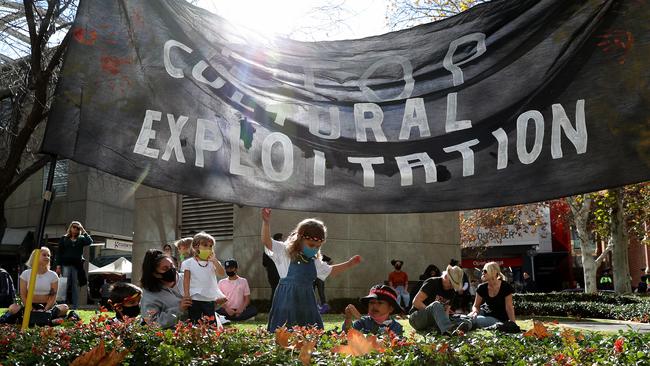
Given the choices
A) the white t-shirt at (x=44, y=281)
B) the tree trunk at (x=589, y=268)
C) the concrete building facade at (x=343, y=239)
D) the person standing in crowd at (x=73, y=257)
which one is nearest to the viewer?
the white t-shirt at (x=44, y=281)

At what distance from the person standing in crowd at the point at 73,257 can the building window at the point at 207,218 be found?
819 centimetres

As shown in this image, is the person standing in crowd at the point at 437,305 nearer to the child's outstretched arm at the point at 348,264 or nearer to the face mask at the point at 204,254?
the child's outstretched arm at the point at 348,264

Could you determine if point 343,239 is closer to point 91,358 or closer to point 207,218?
point 207,218

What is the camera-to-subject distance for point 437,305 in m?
9.35

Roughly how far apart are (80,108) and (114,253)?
124 feet

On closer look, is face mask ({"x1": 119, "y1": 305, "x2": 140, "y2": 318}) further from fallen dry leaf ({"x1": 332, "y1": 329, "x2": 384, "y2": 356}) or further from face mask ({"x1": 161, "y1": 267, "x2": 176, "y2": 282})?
fallen dry leaf ({"x1": 332, "y1": 329, "x2": 384, "y2": 356})

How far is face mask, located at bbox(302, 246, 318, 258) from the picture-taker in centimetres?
697

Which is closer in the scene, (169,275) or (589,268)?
(169,275)

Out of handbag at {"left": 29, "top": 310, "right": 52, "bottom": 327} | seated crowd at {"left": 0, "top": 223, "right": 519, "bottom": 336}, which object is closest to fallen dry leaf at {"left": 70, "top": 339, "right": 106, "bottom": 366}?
seated crowd at {"left": 0, "top": 223, "right": 519, "bottom": 336}

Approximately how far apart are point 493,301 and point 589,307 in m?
10.1

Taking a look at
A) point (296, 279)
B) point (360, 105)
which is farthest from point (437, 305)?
point (360, 105)

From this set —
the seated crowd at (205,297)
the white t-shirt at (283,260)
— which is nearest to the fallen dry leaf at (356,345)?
the white t-shirt at (283,260)

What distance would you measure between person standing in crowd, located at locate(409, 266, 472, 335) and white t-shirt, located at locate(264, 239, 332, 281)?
103 inches

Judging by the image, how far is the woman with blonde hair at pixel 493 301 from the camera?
9.92 m
